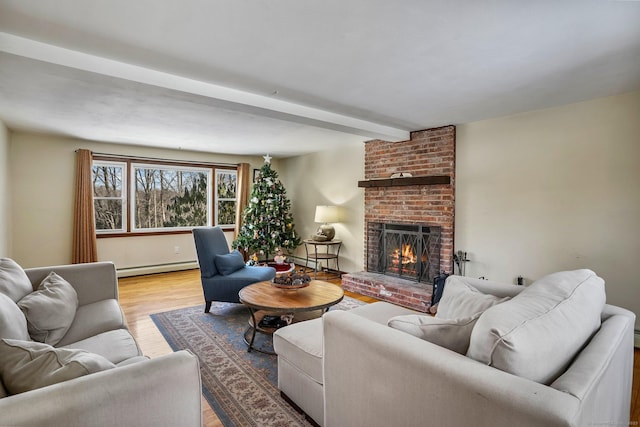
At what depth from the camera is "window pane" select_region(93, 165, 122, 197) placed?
5355mm

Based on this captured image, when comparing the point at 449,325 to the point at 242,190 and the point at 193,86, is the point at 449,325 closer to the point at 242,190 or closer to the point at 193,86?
the point at 193,86

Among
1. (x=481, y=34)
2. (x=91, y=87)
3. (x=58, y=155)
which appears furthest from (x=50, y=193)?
(x=481, y=34)

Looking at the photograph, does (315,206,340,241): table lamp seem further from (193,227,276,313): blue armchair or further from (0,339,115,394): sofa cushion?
(0,339,115,394): sofa cushion

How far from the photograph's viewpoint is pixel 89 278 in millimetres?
2641

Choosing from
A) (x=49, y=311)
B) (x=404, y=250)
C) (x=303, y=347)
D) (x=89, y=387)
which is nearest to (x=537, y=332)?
(x=303, y=347)

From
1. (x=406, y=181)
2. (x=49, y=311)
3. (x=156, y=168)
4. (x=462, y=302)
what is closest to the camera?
(x=462, y=302)

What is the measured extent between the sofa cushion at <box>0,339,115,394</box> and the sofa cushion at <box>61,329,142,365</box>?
1.65 feet

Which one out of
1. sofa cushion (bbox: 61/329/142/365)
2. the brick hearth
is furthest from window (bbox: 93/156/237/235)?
sofa cushion (bbox: 61/329/142/365)

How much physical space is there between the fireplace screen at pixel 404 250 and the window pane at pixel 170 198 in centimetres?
351

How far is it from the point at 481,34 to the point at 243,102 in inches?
75.5

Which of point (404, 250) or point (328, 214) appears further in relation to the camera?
point (328, 214)

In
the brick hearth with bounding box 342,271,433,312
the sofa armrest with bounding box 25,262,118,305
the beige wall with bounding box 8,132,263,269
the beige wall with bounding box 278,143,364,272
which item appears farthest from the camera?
the beige wall with bounding box 278,143,364,272

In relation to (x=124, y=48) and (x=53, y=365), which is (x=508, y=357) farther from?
(x=124, y=48)

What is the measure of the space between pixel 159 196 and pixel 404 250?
178 inches
